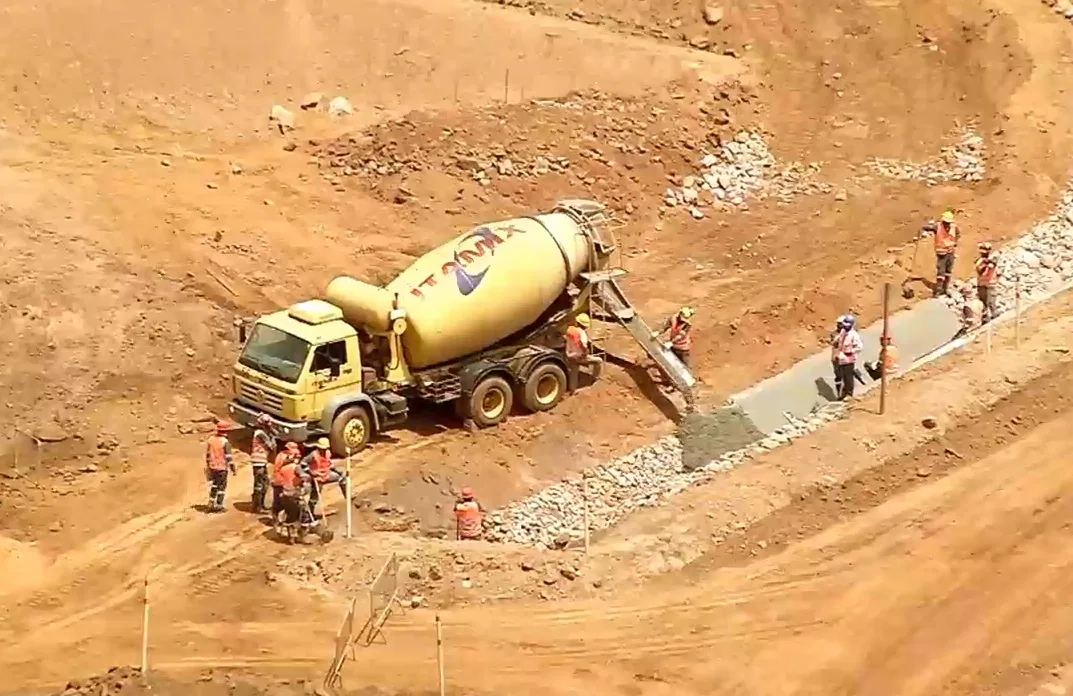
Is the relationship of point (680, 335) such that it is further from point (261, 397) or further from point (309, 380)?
point (261, 397)

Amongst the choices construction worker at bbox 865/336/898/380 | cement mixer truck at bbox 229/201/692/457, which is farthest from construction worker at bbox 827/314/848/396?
cement mixer truck at bbox 229/201/692/457

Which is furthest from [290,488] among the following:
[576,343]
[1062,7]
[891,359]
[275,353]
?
[1062,7]

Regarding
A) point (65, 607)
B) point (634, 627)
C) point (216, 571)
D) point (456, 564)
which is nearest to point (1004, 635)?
point (634, 627)

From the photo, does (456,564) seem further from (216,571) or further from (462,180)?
(462,180)

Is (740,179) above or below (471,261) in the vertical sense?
above

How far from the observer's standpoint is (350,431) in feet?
74.6

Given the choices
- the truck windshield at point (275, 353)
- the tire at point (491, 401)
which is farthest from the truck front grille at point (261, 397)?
the tire at point (491, 401)

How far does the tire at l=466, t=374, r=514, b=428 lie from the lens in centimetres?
2377

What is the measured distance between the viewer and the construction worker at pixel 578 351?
24.7 meters

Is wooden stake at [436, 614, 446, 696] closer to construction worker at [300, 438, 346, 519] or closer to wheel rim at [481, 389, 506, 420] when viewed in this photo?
construction worker at [300, 438, 346, 519]

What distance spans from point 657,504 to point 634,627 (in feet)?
12.9

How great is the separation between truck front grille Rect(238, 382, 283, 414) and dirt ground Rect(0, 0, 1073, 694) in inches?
53.1

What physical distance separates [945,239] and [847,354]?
4004 millimetres

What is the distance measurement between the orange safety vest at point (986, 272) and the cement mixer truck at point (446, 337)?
5.40 m
